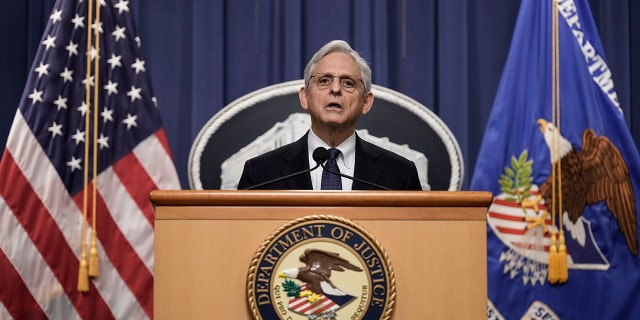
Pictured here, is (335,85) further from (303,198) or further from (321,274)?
(321,274)

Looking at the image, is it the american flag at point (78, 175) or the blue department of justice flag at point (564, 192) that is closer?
the american flag at point (78, 175)

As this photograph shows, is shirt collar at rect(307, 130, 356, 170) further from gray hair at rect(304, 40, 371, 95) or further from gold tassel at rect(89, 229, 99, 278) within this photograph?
gold tassel at rect(89, 229, 99, 278)

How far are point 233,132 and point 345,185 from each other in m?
1.28

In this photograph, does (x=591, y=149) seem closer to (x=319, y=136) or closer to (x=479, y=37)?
(x=479, y=37)

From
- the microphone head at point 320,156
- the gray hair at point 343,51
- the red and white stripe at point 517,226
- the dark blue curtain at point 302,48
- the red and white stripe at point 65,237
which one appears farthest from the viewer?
the dark blue curtain at point 302,48

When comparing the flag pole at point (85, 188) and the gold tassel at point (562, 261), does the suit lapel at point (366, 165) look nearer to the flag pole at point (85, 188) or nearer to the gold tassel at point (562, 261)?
the gold tassel at point (562, 261)

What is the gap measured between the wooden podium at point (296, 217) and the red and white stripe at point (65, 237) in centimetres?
166

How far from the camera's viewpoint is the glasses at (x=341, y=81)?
9.07ft

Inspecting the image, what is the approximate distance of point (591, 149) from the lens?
141 inches

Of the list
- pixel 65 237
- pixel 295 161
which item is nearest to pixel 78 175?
pixel 65 237

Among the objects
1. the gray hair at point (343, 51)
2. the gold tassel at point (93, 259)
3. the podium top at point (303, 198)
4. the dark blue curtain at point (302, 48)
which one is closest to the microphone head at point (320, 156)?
the podium top at point (303, 198)

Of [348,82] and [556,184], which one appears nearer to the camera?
[348,82]

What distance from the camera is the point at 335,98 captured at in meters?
2.74

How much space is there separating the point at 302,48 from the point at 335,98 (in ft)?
5.03
